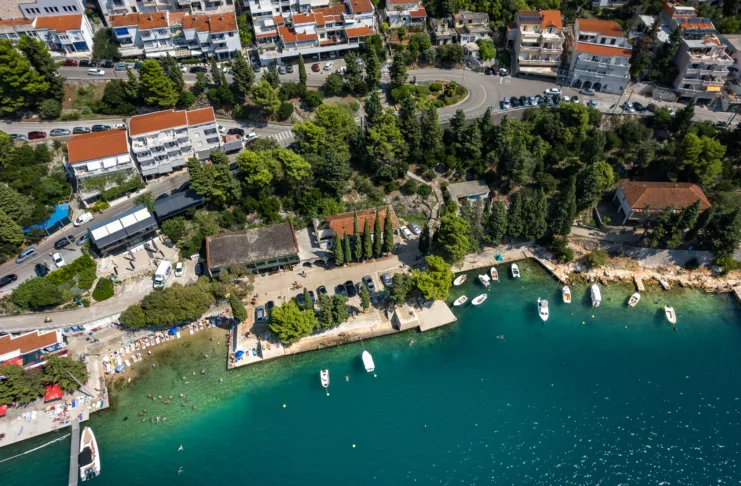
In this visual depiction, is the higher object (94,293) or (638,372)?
(94,293)

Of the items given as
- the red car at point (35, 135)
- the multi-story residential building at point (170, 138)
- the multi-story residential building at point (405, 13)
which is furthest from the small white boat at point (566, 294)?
the red car at point (35, 135)

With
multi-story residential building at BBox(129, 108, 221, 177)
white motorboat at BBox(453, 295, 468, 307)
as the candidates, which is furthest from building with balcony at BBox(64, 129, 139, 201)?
white motorboat at BBox(453, 295, 468, 307)

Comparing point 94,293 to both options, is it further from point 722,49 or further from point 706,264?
point 722,49

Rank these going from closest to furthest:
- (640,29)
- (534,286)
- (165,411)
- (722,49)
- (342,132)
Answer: (165,411) < (534,286) < (342,132) < (722,49) < (640,29)

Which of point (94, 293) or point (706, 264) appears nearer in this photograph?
point (94, 293)

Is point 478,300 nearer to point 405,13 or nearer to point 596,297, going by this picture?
point 596,297

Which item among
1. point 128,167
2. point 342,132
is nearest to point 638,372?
point 342,132

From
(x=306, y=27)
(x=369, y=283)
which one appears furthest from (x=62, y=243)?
(x=306, y=27)
